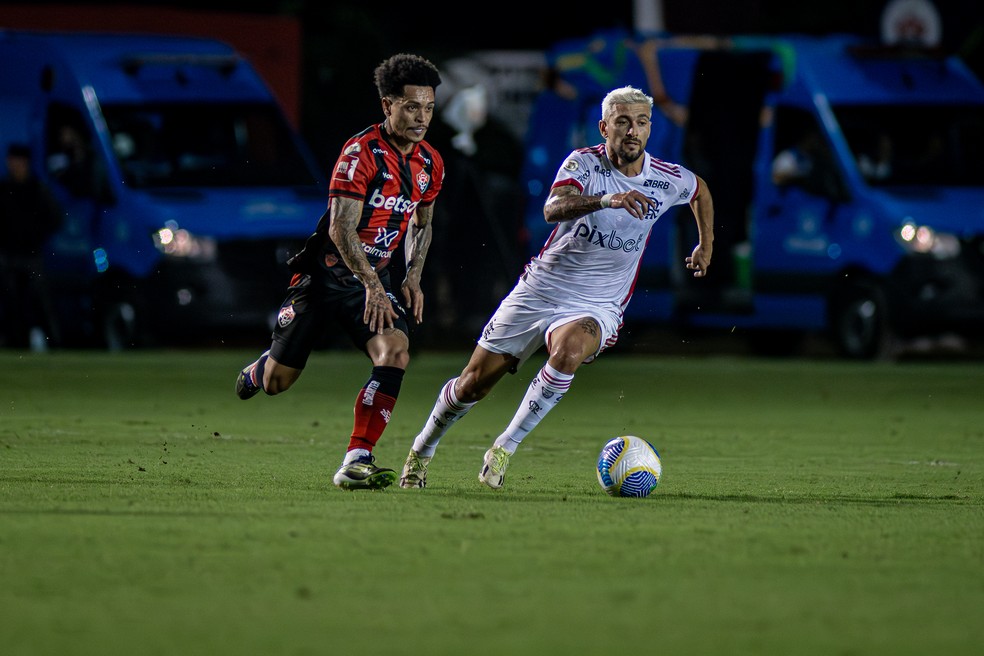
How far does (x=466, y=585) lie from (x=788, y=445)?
21.0ft

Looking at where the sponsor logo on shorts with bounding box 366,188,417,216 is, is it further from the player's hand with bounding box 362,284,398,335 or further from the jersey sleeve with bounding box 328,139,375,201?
the player's hand with bounding box 362,284,398,335

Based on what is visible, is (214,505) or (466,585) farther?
(214,505)

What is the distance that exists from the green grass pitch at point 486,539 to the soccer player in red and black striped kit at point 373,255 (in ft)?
1.57

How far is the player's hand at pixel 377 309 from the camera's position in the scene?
9.88m

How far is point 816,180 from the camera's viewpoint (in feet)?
65.7

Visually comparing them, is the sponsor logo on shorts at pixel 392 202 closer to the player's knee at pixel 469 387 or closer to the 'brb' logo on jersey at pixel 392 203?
the 'brb' logo on jersey at pixel 392 203

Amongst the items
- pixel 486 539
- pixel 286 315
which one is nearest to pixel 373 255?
pixel 286 315

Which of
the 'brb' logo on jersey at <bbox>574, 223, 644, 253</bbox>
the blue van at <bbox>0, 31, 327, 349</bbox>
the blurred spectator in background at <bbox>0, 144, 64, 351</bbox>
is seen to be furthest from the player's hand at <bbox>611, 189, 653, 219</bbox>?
the blurred spectator in background at <bbox>0, 144, 64, 351</bbox>

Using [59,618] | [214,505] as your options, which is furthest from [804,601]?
[214,505]

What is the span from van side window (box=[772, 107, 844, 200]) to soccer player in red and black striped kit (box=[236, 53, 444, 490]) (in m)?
10.0

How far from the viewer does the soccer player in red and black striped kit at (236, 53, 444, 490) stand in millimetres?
9859

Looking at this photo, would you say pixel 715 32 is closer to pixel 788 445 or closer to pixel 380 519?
pixel 788 445

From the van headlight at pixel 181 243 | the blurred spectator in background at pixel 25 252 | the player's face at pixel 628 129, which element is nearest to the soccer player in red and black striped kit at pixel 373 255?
the player's face at pixel 628 129

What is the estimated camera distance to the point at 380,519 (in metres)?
8.58
